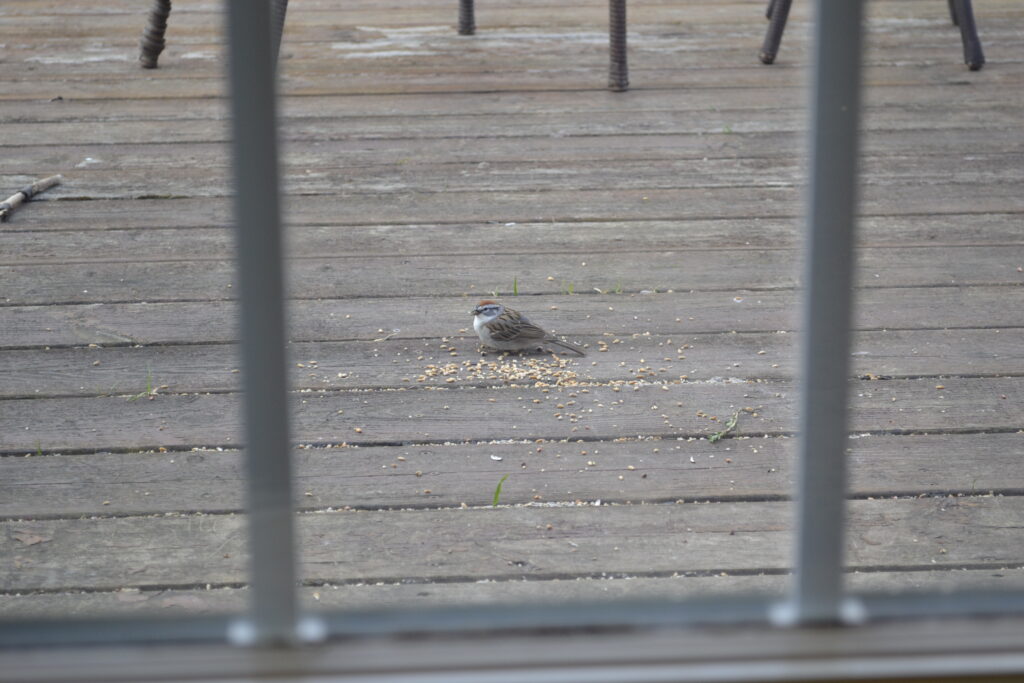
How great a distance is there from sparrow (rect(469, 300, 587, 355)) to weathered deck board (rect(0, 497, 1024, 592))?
44cm

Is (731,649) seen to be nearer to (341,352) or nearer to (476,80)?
(341,352)

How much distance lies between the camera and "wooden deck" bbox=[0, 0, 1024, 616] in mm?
1479

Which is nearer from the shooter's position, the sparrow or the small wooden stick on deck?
the sparrow

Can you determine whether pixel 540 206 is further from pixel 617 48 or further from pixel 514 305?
pixel 617 48

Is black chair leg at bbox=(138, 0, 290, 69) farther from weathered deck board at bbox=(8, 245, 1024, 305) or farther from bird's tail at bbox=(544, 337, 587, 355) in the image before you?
bird's tail at bbox=(544, 337, 587, 355)

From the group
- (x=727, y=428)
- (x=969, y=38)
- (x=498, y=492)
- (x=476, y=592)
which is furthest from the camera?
(x=969, y=38)

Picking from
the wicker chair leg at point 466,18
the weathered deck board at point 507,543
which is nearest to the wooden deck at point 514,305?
the weathered deck board at point 507,543

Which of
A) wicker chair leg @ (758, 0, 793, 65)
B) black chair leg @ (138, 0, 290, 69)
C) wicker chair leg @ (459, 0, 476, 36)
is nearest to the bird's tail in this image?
black chair leg @ (138, 0, 290, 69)

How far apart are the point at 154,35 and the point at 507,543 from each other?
2590mm

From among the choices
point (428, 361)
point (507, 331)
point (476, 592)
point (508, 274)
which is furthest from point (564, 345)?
point (476, 592)

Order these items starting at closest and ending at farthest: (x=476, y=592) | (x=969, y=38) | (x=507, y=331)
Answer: (x=476, y=592), (x=507, y=331), (x=969, y=38)

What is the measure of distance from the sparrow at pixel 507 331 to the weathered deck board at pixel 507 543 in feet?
1.46

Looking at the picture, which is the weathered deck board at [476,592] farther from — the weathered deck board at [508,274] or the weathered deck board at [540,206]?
the weathered deck board at [540,206]

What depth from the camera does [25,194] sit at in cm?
270
